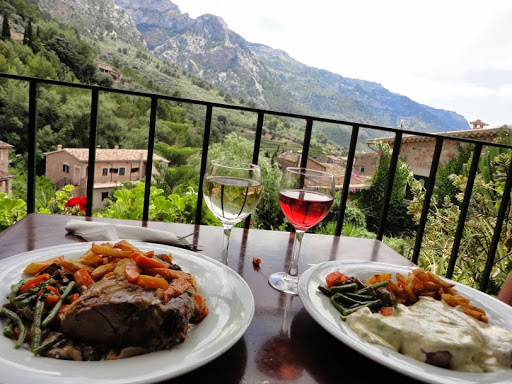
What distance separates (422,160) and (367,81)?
41.6 metres

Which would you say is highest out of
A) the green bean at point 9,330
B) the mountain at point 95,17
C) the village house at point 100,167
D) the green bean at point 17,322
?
the mountain at point 95,17

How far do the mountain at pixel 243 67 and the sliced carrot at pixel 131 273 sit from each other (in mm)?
35579

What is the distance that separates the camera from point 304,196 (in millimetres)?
746

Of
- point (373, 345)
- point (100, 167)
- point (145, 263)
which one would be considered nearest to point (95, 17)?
point (100, 167)

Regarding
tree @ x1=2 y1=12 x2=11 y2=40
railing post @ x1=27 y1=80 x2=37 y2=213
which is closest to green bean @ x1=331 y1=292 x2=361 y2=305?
railing post @ x1=27 y1=80 x2=37 y2=213

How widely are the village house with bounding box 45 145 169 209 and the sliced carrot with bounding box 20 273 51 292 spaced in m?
23.8

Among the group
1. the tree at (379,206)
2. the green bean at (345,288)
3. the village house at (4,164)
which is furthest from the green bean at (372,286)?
the village house at (4,164)

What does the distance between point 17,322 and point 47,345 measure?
0.09 metres

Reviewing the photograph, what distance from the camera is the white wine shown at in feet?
2.26

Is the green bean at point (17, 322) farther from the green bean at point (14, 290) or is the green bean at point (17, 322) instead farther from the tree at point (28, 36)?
the tree at point (28, 36)

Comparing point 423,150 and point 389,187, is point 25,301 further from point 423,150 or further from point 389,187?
point 423,150

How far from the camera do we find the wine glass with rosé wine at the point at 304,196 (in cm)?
74

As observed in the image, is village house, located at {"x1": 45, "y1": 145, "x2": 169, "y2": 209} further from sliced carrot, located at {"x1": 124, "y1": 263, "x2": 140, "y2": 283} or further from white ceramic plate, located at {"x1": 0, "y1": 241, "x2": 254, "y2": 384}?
sliced carrot, located at {"x1": 124, "y1": 263, "x2": 140, "y2": 283}

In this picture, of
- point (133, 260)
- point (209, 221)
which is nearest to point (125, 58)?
point (209, 221)
